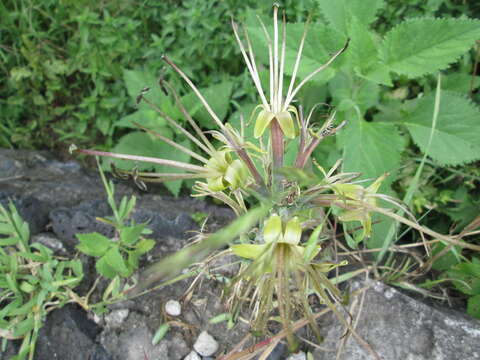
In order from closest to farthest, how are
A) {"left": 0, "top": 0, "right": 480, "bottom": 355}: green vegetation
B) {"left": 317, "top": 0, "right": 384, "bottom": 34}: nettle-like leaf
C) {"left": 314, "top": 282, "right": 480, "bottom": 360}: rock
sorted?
{"left": 0, "top": 0, "right": 480, "bottom": 355}: green vegetation < {"left": 314, "top": 282, "right": 480, "bottom": 360}: rock < {"left": 317, "top": 0, "right": 384, "bottom": 34}: nettle-like leaf

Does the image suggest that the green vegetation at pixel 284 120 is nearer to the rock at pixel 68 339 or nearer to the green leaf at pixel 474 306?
the green leaf at pixel 474 306

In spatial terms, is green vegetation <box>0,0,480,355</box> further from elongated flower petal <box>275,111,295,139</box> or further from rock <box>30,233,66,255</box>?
rock <box>30,233,66,255</box>

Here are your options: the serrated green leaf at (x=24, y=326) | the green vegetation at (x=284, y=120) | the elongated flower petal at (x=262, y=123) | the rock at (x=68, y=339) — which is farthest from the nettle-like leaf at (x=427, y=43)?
the serrated green leaf at (x=24, y=326)

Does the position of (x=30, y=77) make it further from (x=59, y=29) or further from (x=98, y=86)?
(x=98, y=86)

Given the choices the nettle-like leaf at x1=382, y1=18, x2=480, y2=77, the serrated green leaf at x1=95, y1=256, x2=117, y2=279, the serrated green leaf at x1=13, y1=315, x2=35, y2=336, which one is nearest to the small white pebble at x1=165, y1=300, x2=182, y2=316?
the serrated green leaf at x1=95, y1=256, x2=117, y2=279

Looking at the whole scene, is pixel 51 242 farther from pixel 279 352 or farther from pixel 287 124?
pixel 287 124

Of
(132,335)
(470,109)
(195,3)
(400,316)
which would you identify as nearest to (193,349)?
(132,335)

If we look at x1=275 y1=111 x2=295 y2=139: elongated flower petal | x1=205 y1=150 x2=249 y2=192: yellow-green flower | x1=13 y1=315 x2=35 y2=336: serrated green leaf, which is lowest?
x1=13 y1=315 x2=35 y2=336: serrated green leaf

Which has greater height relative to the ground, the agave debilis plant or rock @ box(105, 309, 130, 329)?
the agave debilis plant
